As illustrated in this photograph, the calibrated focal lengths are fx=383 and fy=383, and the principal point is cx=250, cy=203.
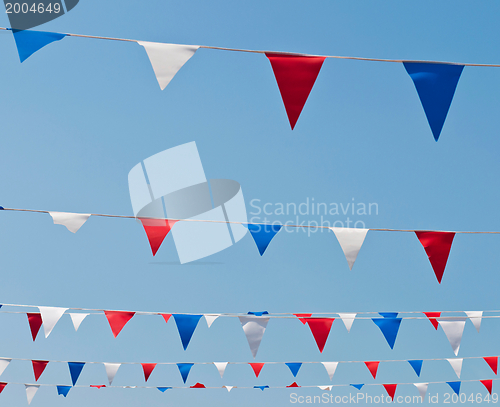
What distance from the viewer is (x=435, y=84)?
238 centimetres

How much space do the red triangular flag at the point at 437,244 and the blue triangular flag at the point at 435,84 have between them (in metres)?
1.30

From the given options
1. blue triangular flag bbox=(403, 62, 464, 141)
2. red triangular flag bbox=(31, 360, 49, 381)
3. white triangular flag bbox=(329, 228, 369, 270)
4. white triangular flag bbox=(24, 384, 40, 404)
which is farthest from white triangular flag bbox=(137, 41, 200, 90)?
white triangular flag bbox=(24, 384, 40, 404)

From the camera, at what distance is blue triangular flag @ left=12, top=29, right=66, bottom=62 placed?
2119 mm

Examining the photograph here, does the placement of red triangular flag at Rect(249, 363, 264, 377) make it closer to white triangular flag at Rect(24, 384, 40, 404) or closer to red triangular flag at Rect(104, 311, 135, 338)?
red triangular flag at Rect(104, 311, 135, 338)

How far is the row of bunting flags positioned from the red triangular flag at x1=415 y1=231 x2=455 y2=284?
1278 millimetres

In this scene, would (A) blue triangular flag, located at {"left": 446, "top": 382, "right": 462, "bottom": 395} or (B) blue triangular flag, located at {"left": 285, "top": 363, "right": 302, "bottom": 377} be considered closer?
(B) blue triangular flag, located at {"left": 285, "top": 363, "right": 302, "bottom": 377}

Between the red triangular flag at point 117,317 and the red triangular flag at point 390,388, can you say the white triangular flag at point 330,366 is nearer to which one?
the red triangular flag at point 390,388

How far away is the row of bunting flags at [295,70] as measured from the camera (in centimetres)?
216

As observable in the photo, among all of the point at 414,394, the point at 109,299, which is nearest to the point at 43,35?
the point at 109,299

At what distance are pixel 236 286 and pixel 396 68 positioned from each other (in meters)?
4.54

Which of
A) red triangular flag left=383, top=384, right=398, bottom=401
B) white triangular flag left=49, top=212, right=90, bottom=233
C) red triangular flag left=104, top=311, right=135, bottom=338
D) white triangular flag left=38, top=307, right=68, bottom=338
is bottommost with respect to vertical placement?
red triangular flag left=383, top=384, right=398, bottom=401

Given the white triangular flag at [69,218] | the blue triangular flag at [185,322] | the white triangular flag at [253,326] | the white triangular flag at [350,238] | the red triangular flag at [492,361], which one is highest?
the white triangular flag at [69,218]

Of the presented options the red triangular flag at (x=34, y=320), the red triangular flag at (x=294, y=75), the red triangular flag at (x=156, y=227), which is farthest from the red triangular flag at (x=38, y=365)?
the red triangular flag at (x=294, y=75)

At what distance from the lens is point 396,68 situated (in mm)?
3953
